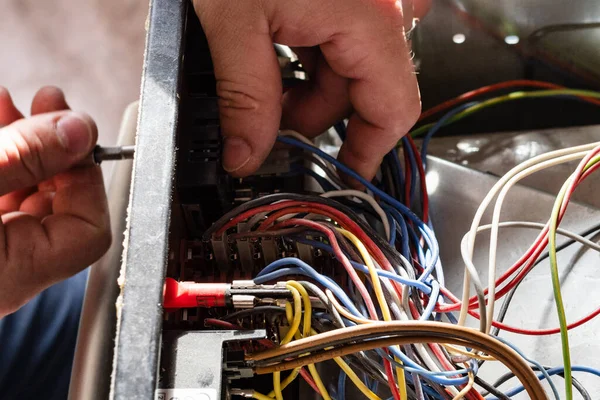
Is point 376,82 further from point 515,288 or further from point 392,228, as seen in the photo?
point 515,288

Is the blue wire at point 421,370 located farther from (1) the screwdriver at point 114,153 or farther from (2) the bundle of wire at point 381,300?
(1) the screwdriver at point 114,153

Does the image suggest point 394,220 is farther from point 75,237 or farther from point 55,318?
point 55,318

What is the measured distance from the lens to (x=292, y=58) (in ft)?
2.54

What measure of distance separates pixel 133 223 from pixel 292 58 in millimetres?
407

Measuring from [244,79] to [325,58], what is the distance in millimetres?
126

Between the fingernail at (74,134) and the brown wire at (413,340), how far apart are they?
41 cm

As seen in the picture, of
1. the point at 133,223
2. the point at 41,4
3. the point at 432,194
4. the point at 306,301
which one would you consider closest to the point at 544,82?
the point at 432,194

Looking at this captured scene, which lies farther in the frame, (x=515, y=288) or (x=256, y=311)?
(x=515, y=288)

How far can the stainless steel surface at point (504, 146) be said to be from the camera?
32.7 inches

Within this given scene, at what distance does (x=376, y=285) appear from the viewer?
1.73ft

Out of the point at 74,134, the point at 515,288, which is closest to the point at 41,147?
the point at 74,134

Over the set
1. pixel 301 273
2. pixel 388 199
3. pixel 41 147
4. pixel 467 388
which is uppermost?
pixel 41 147

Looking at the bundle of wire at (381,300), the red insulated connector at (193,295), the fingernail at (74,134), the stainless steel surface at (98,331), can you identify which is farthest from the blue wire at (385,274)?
the fingernail at (74,134)

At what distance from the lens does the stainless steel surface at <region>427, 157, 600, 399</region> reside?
630 mm
